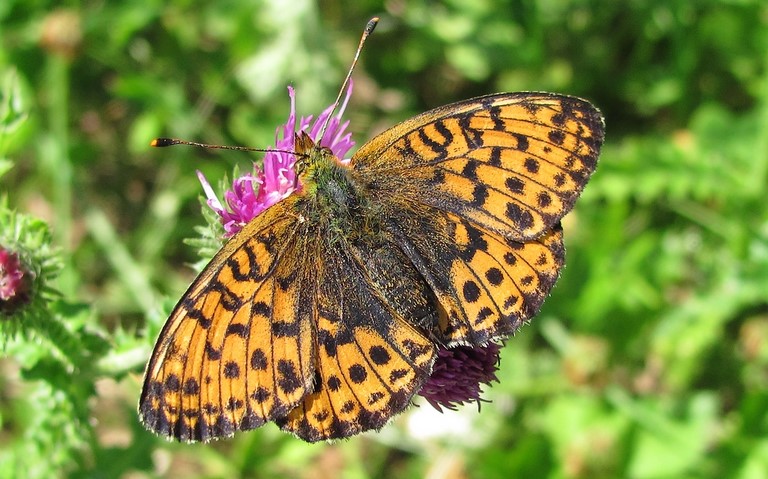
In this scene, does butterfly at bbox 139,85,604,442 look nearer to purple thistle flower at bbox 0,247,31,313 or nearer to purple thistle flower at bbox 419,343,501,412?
purple thistle flower at bbox 419,343,501,412

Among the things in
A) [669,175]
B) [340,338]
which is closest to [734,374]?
[669,175]

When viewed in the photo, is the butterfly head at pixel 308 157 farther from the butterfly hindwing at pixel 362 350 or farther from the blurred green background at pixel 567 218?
the blurred green background at pixel 567 218

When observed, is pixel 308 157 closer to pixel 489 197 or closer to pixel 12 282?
pixel 489 197

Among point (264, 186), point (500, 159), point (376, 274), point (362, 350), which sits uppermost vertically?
point (264, 186)

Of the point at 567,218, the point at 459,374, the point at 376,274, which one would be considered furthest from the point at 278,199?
the point at 567,218

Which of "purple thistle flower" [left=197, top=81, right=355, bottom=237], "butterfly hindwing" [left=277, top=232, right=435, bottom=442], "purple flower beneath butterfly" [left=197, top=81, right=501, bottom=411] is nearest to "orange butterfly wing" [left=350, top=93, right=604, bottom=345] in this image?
"butterfly hindwing" [left=277, top=232, right=435, bottom=442]
